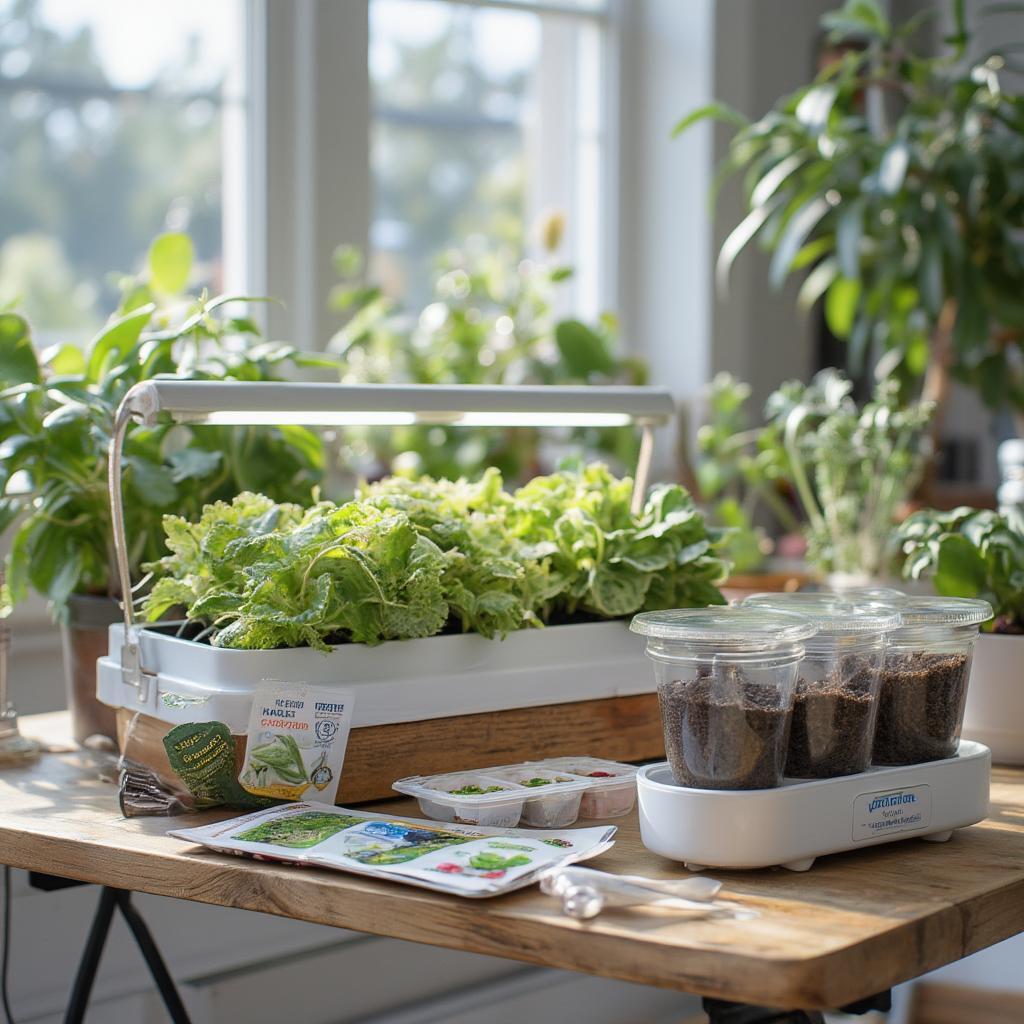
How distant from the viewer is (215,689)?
1.17 metres

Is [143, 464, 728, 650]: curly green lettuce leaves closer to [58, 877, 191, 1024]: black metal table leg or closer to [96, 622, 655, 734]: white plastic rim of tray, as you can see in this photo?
[96, 622, 655, 734]: white plastic rim of tray

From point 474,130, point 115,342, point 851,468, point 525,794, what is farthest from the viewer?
point 474,130

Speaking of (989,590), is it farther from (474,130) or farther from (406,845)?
(474,130)

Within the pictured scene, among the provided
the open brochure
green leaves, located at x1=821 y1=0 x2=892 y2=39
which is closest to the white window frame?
green leaves, located at x1=821 y1=0 x2=892 y2=39

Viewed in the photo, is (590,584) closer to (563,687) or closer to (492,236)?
(563,687)

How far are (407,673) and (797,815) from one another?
0.38m

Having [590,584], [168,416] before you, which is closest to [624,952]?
[590,584]

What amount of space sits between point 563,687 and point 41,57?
1.75m

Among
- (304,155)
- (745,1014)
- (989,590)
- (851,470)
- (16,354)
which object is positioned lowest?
(745,1014)

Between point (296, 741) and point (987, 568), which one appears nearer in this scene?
point (296, 741)

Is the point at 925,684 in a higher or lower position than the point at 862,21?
lower

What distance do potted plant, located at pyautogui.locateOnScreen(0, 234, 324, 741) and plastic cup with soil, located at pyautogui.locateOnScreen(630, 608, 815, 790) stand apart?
2.02 ft

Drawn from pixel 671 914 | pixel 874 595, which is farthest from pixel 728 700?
pixel 874 595

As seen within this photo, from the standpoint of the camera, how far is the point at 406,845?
41.3 inches
